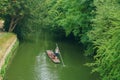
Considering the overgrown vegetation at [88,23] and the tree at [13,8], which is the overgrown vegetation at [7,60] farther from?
the overgrown vegetation at [88,23]

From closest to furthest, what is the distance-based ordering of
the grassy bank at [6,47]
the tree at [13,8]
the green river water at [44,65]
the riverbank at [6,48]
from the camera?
the riverbank at [6,48]
the green river water at [44,65]
the grassy bank at [6,47]
the tree at [13,8]

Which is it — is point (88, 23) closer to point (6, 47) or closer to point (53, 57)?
point (53, 57)

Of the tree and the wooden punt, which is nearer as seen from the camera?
the wooden punt

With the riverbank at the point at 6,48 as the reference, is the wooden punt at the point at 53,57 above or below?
below

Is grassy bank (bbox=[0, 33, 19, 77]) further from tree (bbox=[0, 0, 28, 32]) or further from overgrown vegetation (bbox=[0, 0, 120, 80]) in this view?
overgrown vegetation (bbox=[0, 0, 120, 80])

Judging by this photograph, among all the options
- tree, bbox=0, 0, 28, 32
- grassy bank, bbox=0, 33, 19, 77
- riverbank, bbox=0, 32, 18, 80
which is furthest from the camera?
tree, bbox=0, 0, 28, 32

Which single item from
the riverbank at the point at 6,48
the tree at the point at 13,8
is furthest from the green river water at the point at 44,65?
the tree at the point at 13,8

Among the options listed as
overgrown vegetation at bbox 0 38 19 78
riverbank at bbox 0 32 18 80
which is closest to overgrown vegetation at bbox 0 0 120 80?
riverbank at bbox 0 32 18 80
